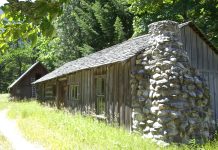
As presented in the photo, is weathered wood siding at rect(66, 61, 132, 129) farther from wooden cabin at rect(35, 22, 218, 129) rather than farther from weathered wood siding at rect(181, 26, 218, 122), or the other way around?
weathered wood siding at rect(181, 26, 218, 122)

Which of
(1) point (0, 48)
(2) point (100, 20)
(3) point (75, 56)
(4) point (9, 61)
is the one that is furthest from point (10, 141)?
(4) point (9, 61)

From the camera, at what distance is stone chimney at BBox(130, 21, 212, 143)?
34.4ft

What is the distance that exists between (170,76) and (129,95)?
211cm

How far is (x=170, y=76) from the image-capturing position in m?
10.9

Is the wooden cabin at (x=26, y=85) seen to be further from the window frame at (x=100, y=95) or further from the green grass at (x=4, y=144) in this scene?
the green grass at (x=4, y=144)

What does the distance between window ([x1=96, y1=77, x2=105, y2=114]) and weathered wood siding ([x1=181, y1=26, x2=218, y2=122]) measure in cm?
428

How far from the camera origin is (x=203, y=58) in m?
14.2

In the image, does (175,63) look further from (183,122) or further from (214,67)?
(214,67)

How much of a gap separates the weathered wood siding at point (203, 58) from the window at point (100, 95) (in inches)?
168

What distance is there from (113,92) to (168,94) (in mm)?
3287

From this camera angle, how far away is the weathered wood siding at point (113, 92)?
12461 millimetres

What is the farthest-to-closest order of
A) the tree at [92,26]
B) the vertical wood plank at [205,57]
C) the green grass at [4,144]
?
the tree at [92,26] < the vertical wood plank at [205,57] < the green grass at [4,144]

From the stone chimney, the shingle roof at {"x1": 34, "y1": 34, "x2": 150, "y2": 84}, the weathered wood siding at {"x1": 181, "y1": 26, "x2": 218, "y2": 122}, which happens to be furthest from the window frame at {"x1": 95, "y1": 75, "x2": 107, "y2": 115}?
the weathered wood siding at {"x1": 181, "y1": 26, "x2": 218, "y2": 122}

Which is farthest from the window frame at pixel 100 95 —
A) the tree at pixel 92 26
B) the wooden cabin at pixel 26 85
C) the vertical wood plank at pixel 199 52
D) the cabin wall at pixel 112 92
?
the wooden cabin at pixel 26 85
